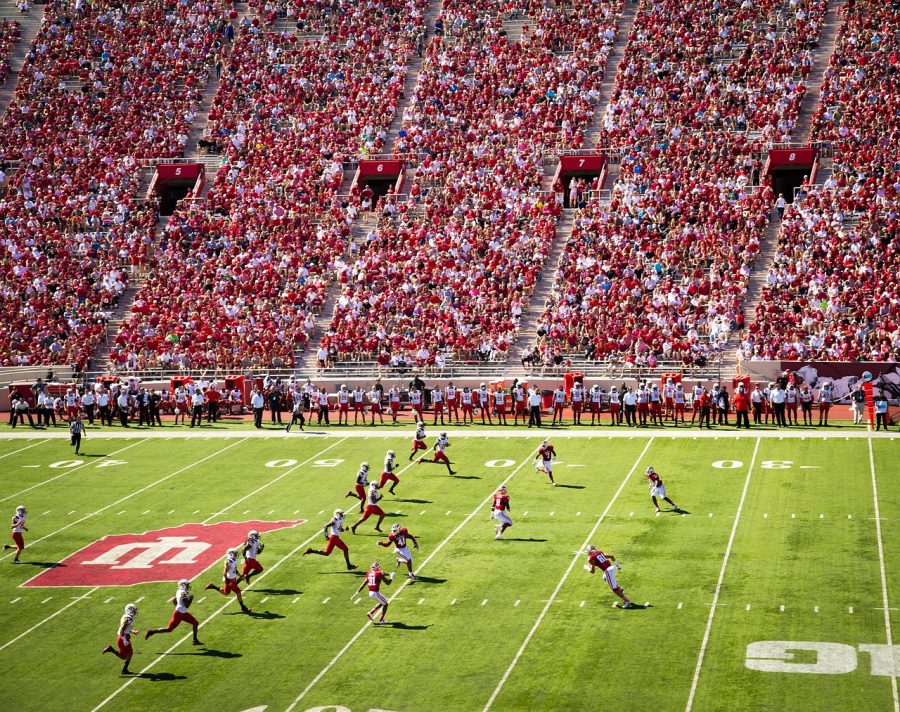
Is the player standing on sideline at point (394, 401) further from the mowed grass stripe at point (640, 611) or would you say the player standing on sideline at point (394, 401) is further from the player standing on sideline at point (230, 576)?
the player standing on sideline at point (230, 576)

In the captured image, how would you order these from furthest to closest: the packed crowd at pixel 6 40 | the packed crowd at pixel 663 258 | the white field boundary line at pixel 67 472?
the packed crowd at pixel 6 40, the packed crowd at pixel 663 258, the white field boundary line at pixel 67 472

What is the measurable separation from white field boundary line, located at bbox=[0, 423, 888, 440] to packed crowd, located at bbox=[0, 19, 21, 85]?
2324 centimetres

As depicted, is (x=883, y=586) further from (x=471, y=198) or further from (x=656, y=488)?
(x=471, y=198)

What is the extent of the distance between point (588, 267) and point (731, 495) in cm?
1389

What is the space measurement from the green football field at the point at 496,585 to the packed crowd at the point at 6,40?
87.9 ft

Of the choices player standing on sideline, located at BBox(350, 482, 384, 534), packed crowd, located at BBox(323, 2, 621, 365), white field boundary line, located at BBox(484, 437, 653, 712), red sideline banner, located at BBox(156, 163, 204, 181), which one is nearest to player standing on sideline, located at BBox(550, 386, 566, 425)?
packed crowd, located at BBox(323, 2, 621, 365)

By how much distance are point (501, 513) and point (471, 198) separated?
20.1 meters

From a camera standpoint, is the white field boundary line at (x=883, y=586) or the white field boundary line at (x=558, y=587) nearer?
the white field boundary line at (x=883, y=586)

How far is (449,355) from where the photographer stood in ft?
129

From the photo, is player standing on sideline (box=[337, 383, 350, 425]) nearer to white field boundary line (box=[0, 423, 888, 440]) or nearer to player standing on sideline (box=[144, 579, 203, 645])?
white field boundary line (box=[0, 423, 888, 440])

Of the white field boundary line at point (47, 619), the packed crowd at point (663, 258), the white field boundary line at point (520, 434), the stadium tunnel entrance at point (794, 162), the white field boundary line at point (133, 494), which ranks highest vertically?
the stadium tunnel entrance at point (794, 162)

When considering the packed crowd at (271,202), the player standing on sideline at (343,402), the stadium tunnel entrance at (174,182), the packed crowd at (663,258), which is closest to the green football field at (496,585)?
the player standing on sideline at (343,402)

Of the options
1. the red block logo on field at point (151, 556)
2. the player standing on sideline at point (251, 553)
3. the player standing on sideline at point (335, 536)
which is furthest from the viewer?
the red block logo on field at point (151, 556)

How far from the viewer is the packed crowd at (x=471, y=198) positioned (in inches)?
1592
